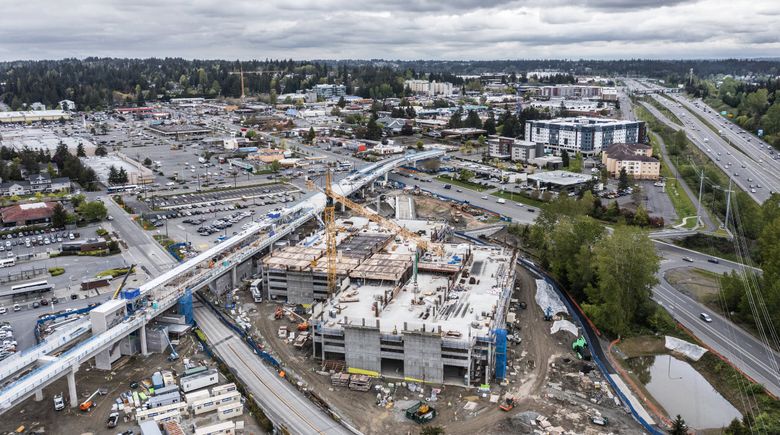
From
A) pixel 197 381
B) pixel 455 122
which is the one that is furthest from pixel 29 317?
pixel 455 122

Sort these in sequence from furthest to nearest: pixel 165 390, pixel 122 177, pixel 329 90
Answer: pixel 329 90, pixel 122 177, pixel 165 390

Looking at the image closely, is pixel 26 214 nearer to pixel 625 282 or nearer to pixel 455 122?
pixel 625 282

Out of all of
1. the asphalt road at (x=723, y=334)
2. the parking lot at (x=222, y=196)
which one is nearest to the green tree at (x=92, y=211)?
the parking lot at (x=222, y=196)

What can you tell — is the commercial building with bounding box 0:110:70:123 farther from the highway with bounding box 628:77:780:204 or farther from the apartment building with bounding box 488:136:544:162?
the highway with bounding box 628:77:780:204

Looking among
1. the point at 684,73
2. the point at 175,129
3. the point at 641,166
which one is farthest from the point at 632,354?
the point at 684,73

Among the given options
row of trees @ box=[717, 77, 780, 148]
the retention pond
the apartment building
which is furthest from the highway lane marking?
row of trees @ box=[717, 77, 780, 148]

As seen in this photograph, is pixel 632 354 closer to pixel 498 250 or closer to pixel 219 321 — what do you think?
pixel 498 250

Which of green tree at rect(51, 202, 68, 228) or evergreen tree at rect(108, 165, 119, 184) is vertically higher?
evergreen tree at rect(108, 165, 119, 184)
